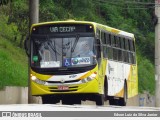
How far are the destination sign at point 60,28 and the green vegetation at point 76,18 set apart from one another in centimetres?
611

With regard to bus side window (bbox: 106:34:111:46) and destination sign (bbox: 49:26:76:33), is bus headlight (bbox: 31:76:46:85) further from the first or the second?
bus side window (bbox: 106:34:111:46)

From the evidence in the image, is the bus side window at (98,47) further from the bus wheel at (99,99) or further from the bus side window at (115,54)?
the bus side window at (115,54)

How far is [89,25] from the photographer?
87.4 ft

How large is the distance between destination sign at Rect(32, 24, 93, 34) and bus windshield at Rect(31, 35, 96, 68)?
232 mm

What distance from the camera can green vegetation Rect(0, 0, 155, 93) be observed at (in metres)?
36.8

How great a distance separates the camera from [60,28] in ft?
88.8

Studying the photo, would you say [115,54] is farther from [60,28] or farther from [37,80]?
[37,80]

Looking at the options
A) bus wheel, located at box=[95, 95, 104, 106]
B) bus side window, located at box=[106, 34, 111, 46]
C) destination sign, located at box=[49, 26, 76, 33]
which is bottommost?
bus wheel, located at box=[95, 95, 104, 106]

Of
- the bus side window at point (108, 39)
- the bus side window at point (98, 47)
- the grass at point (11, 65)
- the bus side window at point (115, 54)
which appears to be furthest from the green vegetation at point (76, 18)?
the bus side window at point (98, 47)

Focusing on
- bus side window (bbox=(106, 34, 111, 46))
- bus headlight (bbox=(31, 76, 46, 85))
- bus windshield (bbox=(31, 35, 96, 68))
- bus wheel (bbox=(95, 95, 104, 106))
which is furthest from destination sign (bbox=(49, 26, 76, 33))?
bus wheel (bbox=(95, 95, 104, 106))

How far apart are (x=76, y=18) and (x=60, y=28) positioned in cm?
2436

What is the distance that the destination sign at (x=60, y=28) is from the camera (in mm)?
26831

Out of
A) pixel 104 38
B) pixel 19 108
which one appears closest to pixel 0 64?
pixel 104 38

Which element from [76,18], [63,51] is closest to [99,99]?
[63,51]
